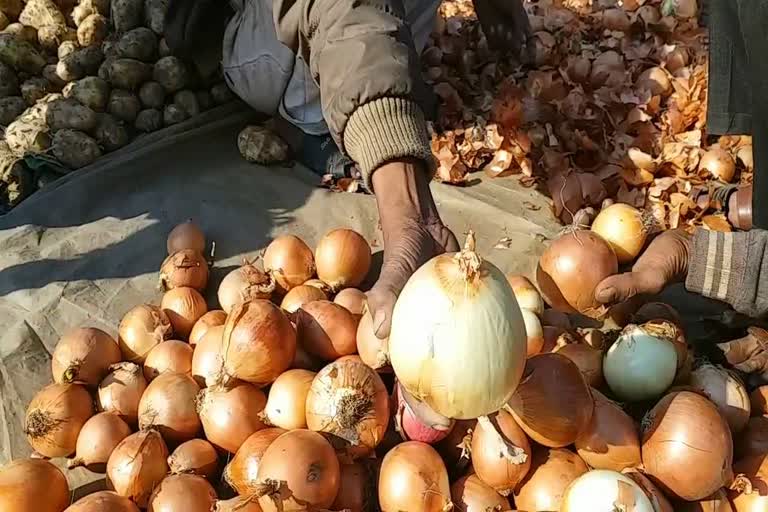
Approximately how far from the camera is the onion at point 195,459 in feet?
4.47

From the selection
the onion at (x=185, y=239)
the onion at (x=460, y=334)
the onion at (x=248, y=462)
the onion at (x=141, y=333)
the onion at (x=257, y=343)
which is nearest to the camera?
the onion at (x=460, y=334)

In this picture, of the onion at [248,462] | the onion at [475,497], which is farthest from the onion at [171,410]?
the onion at [475,497]

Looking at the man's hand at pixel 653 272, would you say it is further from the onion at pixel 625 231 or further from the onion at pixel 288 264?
the onion at pixel 288 264

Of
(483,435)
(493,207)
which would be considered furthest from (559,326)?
(493,207)

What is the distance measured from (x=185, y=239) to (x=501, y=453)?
3.66 feet

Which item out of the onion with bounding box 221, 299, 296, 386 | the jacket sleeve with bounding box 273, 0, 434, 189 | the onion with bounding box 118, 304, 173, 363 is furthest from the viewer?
the onion with bounding box 118, 304, 173, 363

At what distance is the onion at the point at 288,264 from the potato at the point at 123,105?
0.86 m

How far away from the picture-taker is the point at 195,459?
138cm

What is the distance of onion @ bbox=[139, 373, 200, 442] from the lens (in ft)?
4.69

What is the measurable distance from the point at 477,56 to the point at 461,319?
1.89 metres

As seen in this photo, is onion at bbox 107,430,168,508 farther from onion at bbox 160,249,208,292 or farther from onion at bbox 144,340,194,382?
onion at bbox 160,249,208,292

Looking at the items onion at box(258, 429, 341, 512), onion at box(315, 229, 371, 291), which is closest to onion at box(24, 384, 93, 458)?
onion at box(258, 429, 341, 512)

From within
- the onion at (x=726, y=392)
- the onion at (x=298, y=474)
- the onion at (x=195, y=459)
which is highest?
the onion at (x=298, y=474)

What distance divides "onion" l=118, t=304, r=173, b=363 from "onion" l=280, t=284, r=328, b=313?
278 mm
